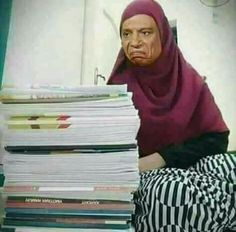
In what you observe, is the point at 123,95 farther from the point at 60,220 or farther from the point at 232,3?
the point at 232,3

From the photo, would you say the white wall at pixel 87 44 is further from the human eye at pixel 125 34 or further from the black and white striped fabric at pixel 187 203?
the black and white striped fabric at pixel 187 203

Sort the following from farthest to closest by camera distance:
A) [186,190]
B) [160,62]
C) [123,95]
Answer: [160,62]
[123,95]
[186,190]

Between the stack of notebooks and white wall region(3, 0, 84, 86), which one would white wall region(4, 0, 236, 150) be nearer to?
white wall region(3, 0, 84, 86)

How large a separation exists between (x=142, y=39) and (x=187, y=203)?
0.63 meters

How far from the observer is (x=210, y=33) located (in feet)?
5.64

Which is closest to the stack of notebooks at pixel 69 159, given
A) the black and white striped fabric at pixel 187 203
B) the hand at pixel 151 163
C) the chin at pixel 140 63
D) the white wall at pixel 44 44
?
the black and white striped fabric at pixel 187 203

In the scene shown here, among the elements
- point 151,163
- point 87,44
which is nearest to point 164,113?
point 151,163

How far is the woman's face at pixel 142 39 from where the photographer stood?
3.81 feet

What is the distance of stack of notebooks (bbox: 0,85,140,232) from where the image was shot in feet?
2.56

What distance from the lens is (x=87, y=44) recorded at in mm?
1483

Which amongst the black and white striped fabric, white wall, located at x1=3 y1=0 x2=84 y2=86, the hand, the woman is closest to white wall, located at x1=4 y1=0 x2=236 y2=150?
white wall, located at x1=3 y1=0 x2=84 y2=86

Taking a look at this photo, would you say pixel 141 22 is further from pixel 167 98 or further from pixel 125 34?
pixel 167 98

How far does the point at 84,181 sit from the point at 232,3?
1396mm

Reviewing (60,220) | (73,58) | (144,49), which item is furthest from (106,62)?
(60,220)
